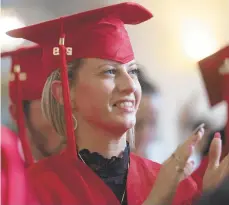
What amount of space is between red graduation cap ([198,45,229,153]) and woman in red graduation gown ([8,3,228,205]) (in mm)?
214

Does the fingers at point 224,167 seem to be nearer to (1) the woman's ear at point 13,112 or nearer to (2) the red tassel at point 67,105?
(2) the red tassel at point 67,105

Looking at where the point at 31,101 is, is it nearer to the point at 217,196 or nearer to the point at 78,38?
the point at 78,38

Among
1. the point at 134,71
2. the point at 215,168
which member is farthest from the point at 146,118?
the point at 215,168

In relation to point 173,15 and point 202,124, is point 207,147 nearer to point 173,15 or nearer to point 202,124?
point 202,124

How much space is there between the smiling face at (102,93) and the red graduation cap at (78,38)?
26 millimetres

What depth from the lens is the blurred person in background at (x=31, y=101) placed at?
1168 mm

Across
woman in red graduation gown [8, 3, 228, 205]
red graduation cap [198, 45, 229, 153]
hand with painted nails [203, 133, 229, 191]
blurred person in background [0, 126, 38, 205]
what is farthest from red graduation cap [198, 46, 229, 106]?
blurred person in background [0, 126, 38, 205]

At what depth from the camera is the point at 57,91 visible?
1181mm

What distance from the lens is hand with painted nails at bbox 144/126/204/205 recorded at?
1.21 meters

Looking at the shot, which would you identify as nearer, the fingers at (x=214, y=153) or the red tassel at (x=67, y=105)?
the red tassel at (x=67, y=105)

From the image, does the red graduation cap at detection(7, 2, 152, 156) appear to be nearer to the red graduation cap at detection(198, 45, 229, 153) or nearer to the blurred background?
the blurred background

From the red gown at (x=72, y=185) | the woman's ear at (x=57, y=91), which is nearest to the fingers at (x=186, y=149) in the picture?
the red gown at (x=72, y=185)

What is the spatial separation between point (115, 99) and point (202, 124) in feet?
0.91

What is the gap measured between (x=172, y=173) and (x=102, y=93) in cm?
28
